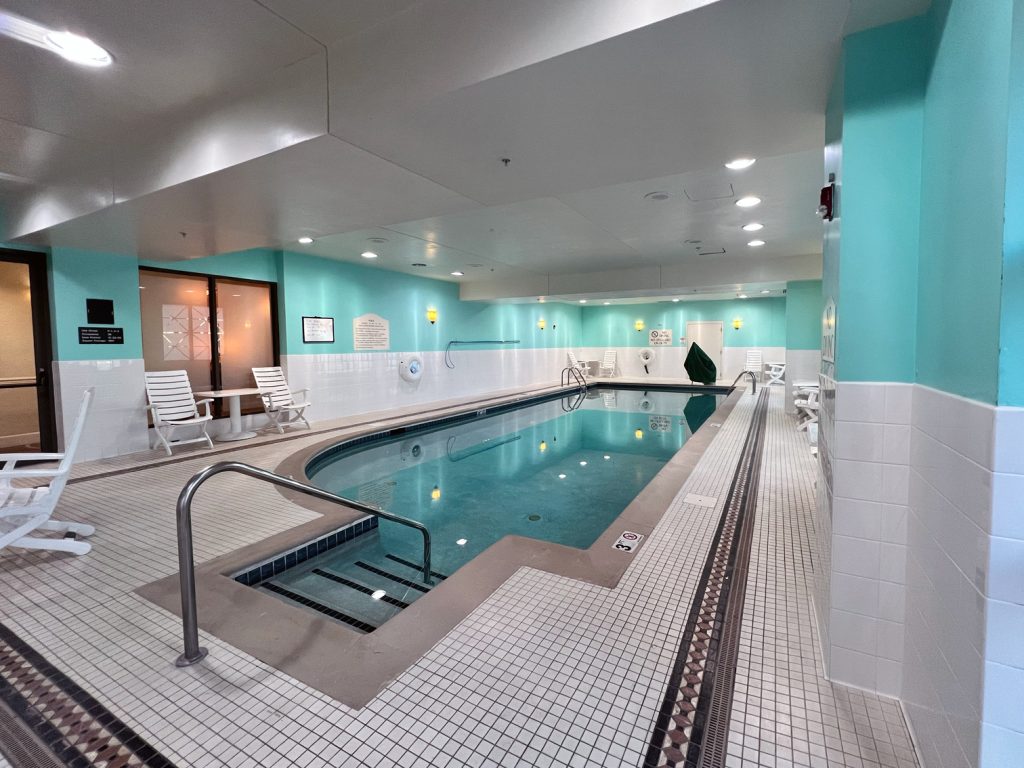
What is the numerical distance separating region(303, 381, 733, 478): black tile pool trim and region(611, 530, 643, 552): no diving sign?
112 inches

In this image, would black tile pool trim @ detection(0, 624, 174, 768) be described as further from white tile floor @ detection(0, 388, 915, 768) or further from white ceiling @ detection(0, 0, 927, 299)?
white ceiling @ detection(0, 0, 927, 299)

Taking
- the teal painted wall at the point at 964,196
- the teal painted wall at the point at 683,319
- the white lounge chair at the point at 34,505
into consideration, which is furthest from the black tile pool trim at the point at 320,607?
the teal painted wall at the point at 683,319

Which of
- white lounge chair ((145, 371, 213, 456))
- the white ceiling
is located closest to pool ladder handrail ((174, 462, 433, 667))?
the white ceiling

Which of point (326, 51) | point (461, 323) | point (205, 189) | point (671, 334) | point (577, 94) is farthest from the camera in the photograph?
point (671, 334)

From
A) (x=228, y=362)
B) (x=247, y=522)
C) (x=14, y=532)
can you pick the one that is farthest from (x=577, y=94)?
(x=228, y=362)

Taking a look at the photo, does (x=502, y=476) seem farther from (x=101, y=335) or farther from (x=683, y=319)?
(x=683, y=319)

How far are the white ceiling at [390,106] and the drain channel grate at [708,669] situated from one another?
1.92 m

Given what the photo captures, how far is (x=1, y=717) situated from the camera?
1325mm

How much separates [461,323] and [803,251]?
19.3ft

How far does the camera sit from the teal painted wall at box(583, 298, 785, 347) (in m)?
12.4

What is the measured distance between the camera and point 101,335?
14.7 feet

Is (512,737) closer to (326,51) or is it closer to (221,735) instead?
(221,735)

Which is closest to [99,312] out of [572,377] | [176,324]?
[176,324]

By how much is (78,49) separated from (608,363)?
13360mm
